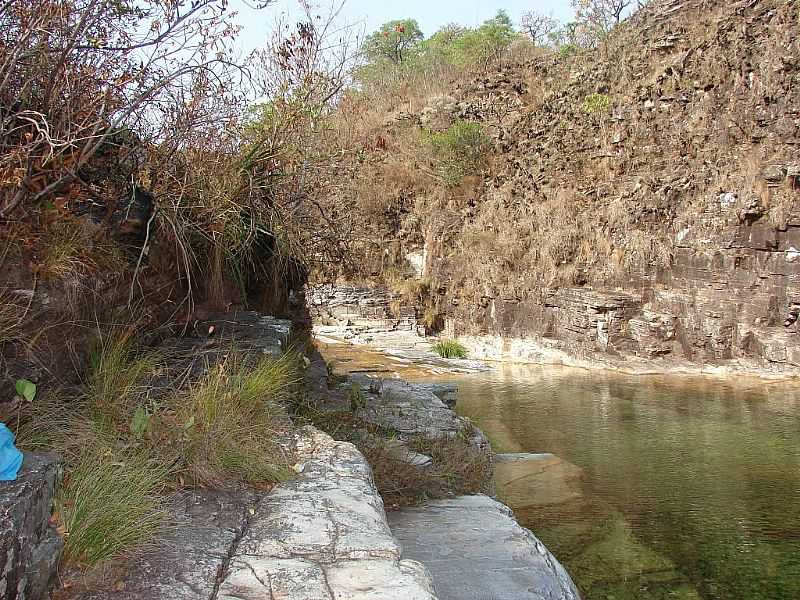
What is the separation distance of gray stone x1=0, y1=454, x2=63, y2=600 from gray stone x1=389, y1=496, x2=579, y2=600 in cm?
158

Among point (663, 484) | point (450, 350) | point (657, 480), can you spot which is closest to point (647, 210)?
point (450, 350)

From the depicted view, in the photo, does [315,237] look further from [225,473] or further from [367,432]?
[225,473]

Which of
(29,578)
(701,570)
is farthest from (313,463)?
(701,570)

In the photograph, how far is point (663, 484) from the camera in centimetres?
618

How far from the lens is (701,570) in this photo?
4625 mm

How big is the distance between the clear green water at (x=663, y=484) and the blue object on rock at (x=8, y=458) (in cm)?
331

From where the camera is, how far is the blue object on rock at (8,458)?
1.96m

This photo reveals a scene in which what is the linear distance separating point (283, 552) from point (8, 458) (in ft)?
2.80

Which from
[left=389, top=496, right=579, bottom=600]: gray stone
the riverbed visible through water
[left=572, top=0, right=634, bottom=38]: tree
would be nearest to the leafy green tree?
[left=572, top=0, right=634, bottom=38]: tree

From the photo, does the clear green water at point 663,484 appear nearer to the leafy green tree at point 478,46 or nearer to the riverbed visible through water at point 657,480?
the riverbed visible through water at point 657,480

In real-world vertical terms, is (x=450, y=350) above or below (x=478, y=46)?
below

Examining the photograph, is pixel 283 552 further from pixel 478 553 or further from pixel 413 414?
pixel 413 414

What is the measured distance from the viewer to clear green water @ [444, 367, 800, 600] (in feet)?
15.1

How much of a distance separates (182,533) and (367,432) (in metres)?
2.76
